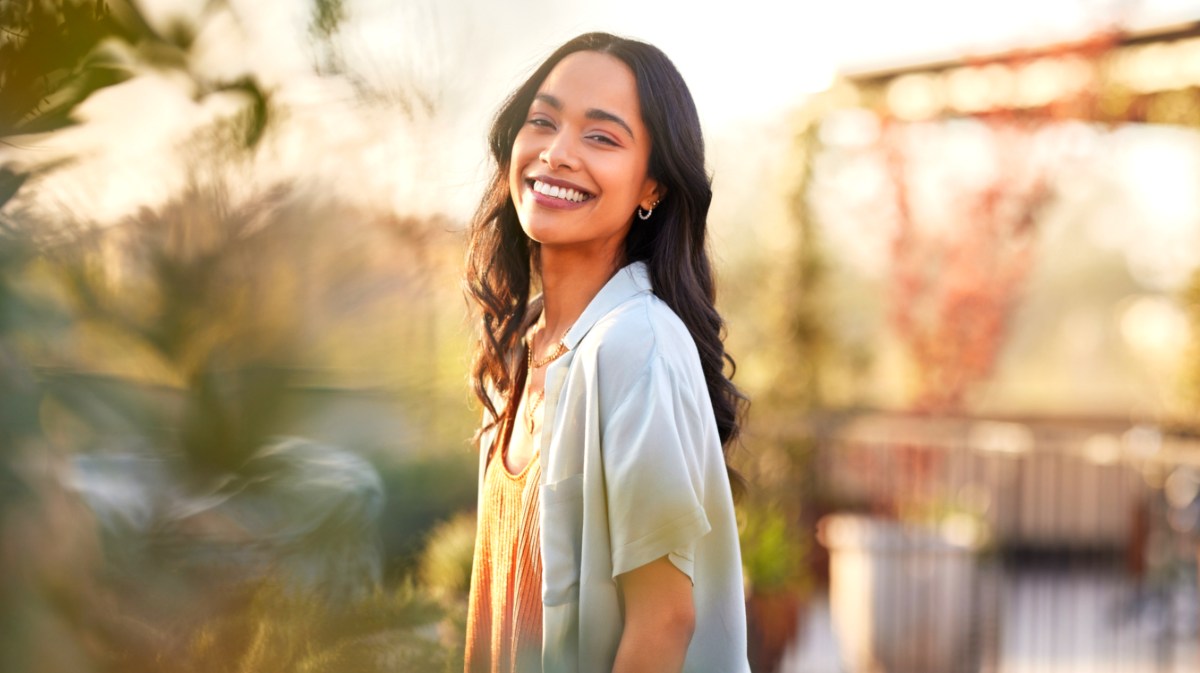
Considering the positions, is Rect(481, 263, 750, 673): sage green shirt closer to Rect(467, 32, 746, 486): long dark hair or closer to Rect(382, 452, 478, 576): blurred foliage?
Rect(467, 32, 746, 486): long dark hair

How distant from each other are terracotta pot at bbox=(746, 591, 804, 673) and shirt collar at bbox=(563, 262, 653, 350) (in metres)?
4.21

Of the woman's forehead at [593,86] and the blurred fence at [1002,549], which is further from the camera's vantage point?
the blurred fence at [1002,549]

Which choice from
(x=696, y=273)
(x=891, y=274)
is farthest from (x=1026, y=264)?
(x=696, y=273)

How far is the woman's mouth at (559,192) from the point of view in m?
1.49

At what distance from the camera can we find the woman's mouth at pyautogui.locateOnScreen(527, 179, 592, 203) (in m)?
1.49

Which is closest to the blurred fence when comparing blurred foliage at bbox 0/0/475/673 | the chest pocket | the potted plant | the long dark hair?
the potted plant

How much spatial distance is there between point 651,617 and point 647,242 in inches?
22.0

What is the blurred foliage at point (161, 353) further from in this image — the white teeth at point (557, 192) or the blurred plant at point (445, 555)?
the white teeth at point (557, 192)

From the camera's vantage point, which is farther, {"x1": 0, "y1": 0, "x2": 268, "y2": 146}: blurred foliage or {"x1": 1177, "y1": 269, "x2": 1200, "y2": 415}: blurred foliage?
{"x1": 1177, "y1": 269, "x2": 1200, "y2": 415}: blurred foliage

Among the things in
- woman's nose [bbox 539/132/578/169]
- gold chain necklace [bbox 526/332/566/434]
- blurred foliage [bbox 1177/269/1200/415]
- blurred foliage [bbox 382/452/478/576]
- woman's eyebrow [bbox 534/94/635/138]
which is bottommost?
blurred foliage [bbox 1177/269/1200/415]

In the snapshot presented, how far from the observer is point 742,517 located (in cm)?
592

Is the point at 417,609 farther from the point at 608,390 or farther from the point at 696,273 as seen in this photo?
the point at 696,273

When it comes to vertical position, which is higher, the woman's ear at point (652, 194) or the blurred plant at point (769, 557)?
the woman's ear at point (652, 194)

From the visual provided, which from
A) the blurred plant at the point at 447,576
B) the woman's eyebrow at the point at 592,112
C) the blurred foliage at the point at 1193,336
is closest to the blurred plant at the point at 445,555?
the blurred plant at the point at 447,576
